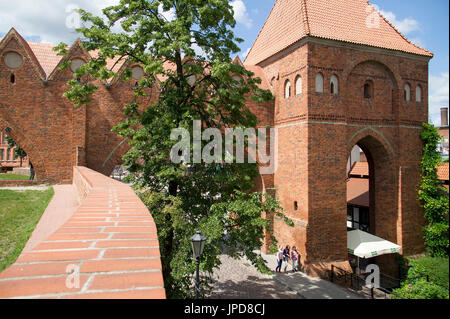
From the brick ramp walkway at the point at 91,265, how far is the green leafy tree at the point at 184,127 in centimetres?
487

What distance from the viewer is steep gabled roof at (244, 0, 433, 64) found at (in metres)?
12.3

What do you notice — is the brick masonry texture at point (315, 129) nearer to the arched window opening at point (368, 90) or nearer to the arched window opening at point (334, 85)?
the arched window opening at point (368, 90)

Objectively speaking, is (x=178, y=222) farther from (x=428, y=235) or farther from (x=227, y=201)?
(x=428, y=235)

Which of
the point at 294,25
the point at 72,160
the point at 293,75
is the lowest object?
the point at 72,160

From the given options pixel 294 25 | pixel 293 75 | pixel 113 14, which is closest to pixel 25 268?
pixel 113 14

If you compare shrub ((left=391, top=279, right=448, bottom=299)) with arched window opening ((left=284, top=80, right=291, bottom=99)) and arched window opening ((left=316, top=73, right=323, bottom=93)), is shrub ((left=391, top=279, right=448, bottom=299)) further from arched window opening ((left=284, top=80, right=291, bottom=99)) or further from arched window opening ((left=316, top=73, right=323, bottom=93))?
arched window opening ((left=284, top=80, right=291, bottom=99))

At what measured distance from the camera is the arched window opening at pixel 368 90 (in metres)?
13.4

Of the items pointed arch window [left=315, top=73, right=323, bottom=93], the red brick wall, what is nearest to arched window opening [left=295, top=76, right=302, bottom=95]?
the red brick wall

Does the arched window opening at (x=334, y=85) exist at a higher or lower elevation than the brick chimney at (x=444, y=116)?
lower

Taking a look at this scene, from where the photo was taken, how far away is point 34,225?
5.89m

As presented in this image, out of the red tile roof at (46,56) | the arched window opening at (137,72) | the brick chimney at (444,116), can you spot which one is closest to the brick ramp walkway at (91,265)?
the arched window opening at (137,72)

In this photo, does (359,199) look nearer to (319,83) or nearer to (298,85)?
(319,83)

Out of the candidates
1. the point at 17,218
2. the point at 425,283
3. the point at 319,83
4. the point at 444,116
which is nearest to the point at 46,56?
the point at 17,218

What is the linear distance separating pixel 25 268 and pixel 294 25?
14.2 meters
